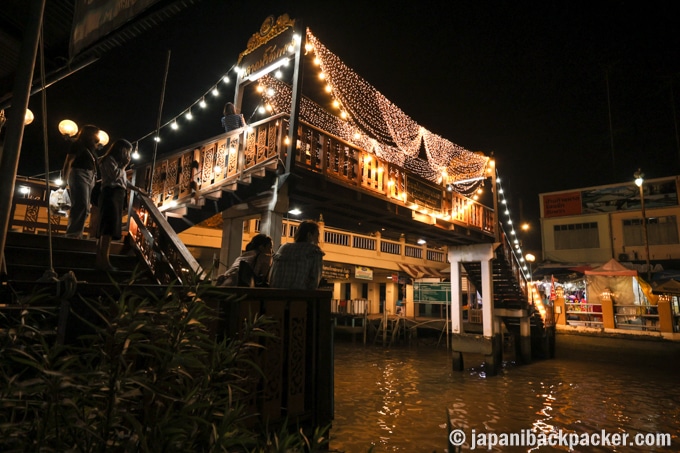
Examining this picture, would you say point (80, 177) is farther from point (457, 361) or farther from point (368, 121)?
point (457, 361)

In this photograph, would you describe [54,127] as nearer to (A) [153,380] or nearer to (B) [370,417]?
(B) [370,417]

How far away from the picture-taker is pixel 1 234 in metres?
2.53

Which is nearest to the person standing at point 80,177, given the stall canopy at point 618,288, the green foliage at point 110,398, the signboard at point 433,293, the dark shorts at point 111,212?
the dark shorts at point 111,212

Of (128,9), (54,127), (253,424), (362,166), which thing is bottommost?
(253,424)

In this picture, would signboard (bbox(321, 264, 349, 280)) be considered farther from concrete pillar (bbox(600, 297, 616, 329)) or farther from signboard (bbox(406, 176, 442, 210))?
concrete pillar (bbox(600, 297, 616, 329))

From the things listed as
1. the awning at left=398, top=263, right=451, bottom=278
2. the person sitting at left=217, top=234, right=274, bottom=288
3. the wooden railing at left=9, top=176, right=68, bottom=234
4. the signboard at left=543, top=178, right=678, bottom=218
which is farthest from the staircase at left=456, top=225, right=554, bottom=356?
the signboard at left=543, top=178, right=678, bottom=218

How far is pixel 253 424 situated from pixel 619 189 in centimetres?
3388

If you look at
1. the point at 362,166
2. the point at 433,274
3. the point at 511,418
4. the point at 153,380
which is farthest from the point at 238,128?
the point at 433,274

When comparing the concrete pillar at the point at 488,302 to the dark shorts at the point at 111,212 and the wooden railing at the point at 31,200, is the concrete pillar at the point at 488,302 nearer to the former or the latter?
the dark shorts at the point at 111,212

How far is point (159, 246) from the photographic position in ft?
19.4

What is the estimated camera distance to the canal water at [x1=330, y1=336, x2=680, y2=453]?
24.0 feet

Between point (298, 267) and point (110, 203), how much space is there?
3037 mm

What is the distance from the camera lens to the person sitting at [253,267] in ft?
15.2

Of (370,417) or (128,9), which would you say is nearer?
(128,9)
